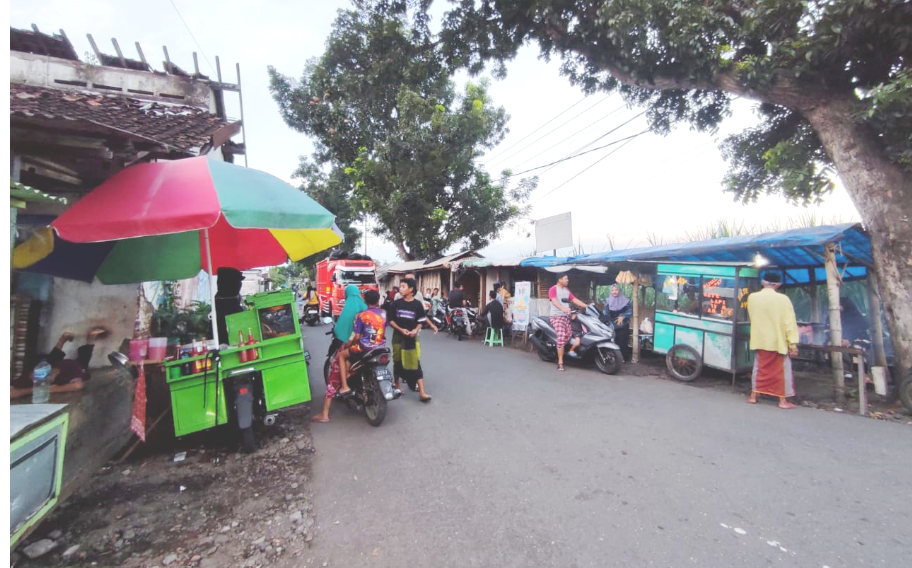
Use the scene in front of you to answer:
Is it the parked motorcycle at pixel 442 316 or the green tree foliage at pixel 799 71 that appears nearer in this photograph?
the green tree foliage at pixel 799 71

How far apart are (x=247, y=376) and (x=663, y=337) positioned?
715cm

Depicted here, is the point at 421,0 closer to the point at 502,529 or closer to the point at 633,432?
the point at 633,432

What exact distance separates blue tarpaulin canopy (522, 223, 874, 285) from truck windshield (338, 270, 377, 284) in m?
11.4

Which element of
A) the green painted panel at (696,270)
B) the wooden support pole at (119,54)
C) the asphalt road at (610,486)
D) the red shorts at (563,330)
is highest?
the wooden support pole at (119,54)

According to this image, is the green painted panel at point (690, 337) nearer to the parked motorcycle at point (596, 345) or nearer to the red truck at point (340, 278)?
the parked motorcycle at point (596, 345)

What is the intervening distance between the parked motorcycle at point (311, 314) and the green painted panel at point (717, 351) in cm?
1462

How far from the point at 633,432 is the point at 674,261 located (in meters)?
4.35

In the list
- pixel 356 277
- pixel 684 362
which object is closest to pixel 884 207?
pixel 684 362

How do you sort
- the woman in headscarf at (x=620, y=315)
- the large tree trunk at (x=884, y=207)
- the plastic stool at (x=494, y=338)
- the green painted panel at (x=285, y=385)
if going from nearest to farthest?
the green painted panel at (x=285, y=385), the large tree trunk at (x=884, y=207), the woman in headscarf at (x=620, y=315), the plastic stool at (x=494, y=338)

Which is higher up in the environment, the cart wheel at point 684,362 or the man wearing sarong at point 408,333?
the man wearing sarong at point 408,333

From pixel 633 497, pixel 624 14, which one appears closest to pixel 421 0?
pixel 624 14

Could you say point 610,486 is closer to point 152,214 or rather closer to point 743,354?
point 152,214

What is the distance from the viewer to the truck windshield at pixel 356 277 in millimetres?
17750

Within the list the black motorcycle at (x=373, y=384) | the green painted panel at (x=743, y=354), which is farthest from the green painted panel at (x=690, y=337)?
the black motorcycle at (x=373, y=384)
